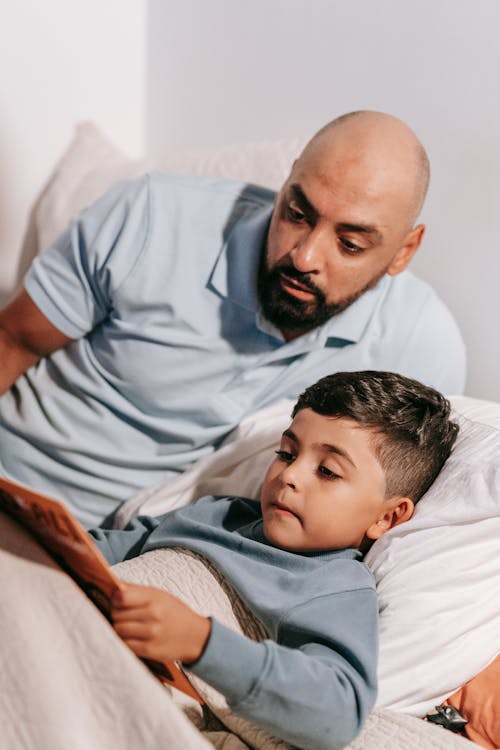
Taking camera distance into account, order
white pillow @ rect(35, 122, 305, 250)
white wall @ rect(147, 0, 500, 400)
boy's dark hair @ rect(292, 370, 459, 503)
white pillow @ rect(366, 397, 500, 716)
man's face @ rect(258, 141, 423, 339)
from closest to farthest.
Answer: white pillow @ rect(366, 397, 500, 716)
boy's dark hair @ rect(292, 370, 459, 503)
man's face @ rect(258, 141, 423, 339)
white wall @ rect(147, 0, 500, 400)
white pillow @ rect(35, 122, 305, 250)

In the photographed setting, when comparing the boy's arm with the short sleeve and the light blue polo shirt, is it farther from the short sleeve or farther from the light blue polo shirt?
the short sleeve

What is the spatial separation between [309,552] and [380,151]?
564 millimetres

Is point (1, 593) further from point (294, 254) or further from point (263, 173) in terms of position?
point (263, 173)

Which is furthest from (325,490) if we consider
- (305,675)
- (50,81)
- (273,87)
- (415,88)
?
(50,81)

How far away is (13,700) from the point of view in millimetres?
804

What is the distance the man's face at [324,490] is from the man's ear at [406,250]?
380 mm

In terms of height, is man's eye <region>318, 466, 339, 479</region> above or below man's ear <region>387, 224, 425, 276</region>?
below

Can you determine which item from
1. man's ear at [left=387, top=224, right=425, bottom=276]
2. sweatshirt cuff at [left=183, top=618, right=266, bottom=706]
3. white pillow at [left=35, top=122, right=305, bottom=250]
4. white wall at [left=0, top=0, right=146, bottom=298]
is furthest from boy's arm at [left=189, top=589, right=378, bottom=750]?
white wall at [left=0, top=0, right=146, bottom=298]

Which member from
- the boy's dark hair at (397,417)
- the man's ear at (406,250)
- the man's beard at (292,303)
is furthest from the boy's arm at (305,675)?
the man's ear at (406,250)

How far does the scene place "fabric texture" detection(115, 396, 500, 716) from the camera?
99 cm

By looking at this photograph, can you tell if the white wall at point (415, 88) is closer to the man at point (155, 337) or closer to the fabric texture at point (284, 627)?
the man at point (155, 337)

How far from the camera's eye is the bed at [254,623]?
78 centimetres

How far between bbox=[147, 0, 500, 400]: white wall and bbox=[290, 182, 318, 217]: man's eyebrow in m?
0.39

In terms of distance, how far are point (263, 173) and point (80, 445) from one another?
0.63m
